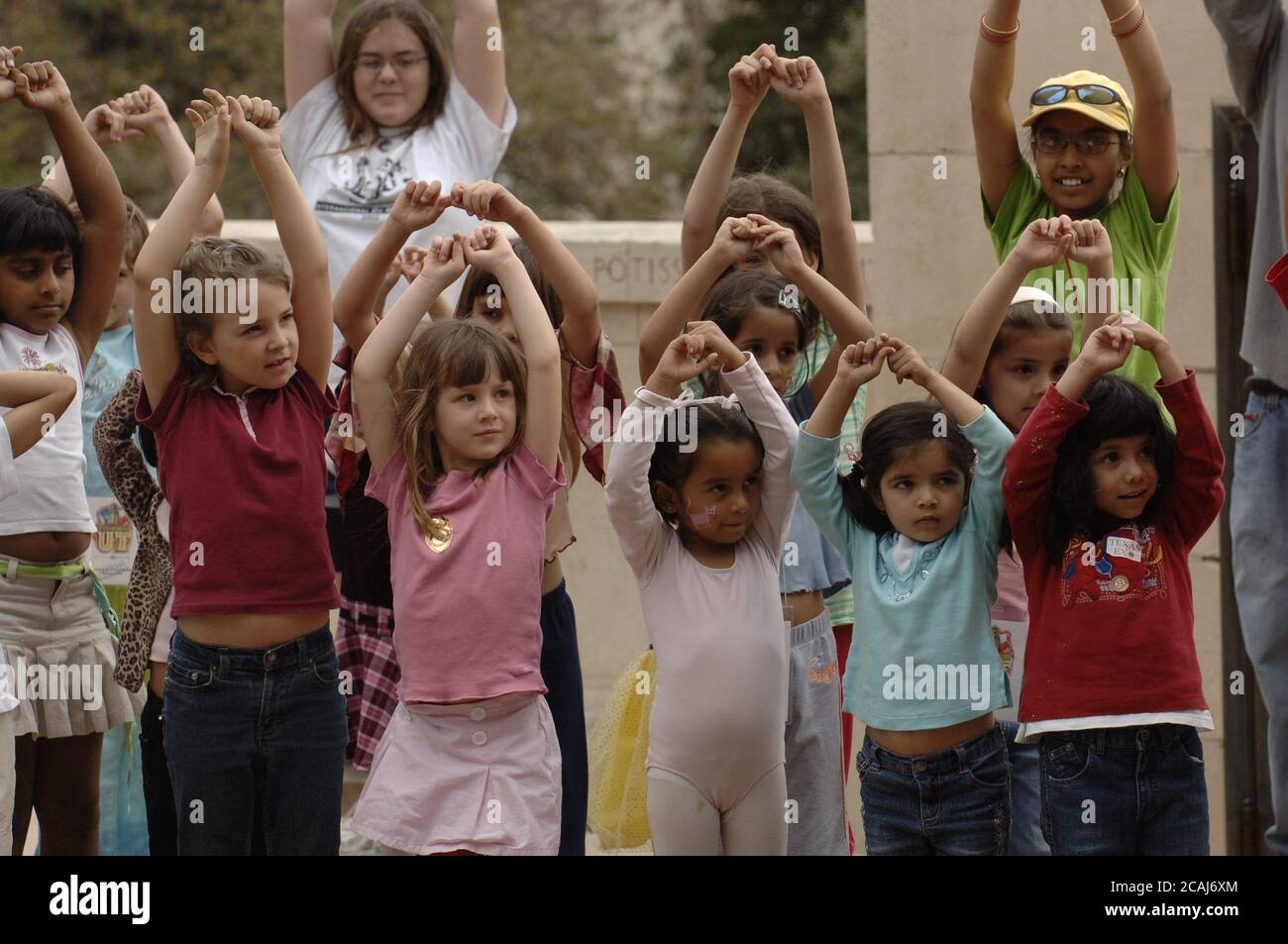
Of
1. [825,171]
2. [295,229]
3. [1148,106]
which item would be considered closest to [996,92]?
[1148,106]

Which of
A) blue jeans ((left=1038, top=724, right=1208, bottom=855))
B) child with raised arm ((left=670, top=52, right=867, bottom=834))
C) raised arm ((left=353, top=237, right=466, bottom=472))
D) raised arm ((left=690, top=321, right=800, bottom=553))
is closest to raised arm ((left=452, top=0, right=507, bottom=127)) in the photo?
child with raised arm ((left=670, top=52, right=867, bottom=834))

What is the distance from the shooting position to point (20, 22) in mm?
17734

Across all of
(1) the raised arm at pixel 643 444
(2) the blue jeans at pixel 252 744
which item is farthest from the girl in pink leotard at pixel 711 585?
(2) the blue jeans at pixel 252 744

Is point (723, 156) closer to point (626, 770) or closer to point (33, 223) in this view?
point (626, 770)

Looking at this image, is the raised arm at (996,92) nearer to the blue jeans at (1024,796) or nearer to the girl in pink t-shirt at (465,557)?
the girl in pink t-shirt at (465,557)

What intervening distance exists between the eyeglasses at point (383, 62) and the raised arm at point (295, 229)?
126cm

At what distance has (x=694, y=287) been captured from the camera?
4770mm

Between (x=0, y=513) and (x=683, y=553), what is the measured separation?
1.85 metres

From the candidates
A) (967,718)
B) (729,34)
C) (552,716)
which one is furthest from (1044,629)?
(729,34)

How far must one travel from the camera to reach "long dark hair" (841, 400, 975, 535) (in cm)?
454

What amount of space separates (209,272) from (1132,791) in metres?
2.54

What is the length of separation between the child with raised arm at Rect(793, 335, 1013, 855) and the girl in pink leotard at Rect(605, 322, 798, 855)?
15cm

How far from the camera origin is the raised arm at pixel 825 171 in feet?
16.3

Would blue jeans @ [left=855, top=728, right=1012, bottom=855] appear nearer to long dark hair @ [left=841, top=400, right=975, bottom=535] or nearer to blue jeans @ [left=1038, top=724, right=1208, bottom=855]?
blue jeans @ [left=1038, top=724, right=1208, bottom=855]
